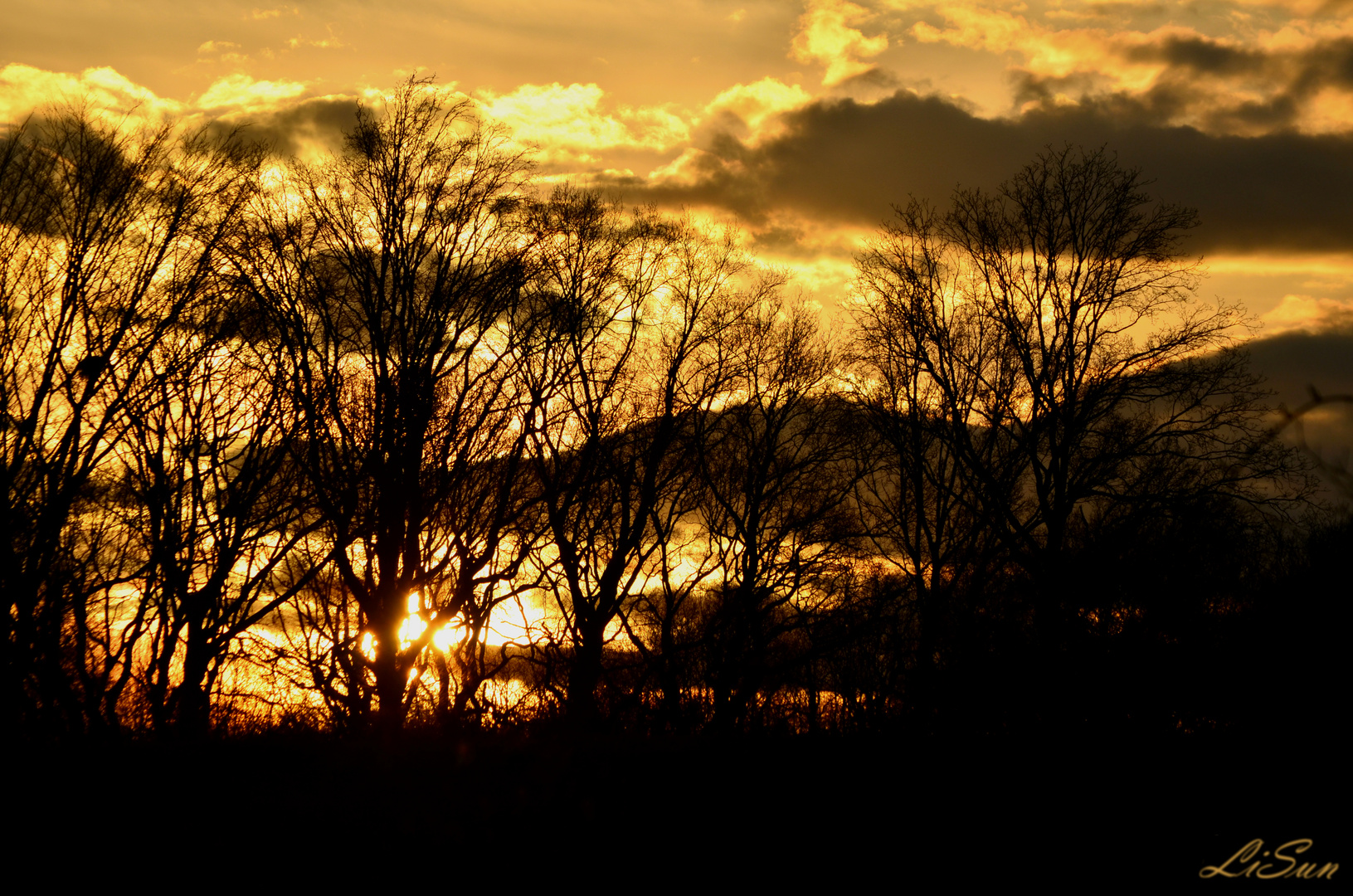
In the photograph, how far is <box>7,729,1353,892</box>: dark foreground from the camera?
832 cm

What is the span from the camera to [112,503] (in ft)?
65.7

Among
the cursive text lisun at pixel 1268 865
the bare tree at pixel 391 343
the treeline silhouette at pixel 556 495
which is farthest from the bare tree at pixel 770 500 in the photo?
the cursive text lisun at pixel 1268 865

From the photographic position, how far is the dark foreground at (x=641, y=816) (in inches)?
328

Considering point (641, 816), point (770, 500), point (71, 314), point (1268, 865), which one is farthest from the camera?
point (770, 500)

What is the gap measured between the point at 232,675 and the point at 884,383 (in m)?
22.7

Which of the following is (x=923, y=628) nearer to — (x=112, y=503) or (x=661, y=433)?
(x=661, y=433)

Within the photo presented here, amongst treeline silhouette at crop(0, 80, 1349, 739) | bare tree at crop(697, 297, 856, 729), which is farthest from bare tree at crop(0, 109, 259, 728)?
bare tree at crop(697, 297, 856, 729)

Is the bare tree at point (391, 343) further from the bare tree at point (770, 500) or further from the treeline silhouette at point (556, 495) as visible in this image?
the bare tree at point (770, 500)

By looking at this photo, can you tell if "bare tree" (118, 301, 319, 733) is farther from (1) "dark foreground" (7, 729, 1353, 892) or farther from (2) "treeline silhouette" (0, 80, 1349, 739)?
(1) "dark foreground" (7, 729, 1353, 892)

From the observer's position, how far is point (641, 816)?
947 centimetres

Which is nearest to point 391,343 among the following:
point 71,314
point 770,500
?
point 71,314

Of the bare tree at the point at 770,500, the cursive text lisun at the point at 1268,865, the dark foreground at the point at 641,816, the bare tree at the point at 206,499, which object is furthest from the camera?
the bare tree at the point at 770,500

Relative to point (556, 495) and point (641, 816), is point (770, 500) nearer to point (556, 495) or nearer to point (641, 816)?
point (556, 495)

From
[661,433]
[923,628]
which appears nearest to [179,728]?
[661,433]
